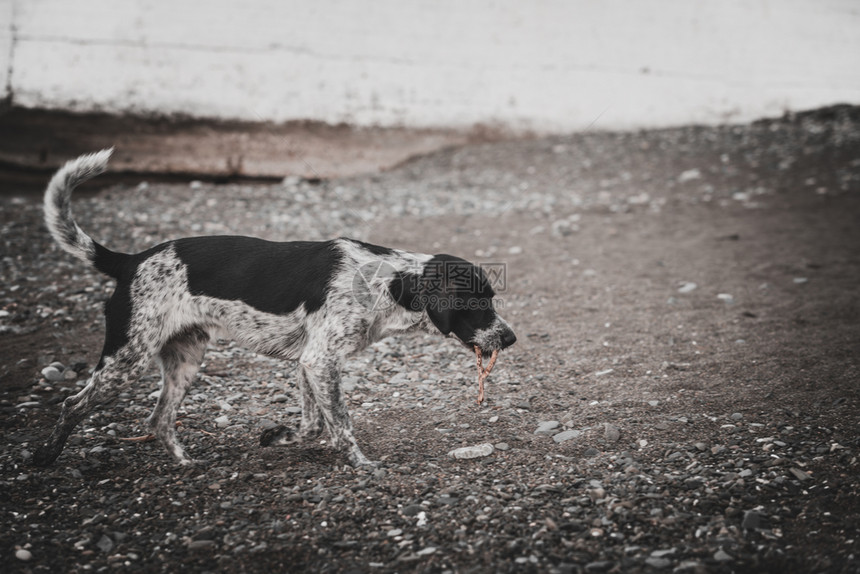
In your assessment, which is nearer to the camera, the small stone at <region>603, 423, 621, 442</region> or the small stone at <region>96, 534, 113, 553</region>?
the small stone at <region>96, 534, 113, 553</region>

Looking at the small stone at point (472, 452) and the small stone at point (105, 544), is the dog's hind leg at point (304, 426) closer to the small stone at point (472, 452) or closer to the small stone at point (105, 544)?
the small stone at point (472, 452)

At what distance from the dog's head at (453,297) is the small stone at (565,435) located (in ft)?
2.13

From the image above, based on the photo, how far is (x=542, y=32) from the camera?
1131 cm

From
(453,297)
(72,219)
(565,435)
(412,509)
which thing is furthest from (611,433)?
(72,219)

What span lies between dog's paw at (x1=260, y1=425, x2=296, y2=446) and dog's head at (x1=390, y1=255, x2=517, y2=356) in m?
1.05

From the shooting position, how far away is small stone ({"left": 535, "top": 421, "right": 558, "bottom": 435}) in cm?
394

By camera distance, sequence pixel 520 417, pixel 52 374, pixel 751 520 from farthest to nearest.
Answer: pixel 52 374
pixel 520 417
pixel 751 520

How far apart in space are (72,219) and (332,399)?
181cm

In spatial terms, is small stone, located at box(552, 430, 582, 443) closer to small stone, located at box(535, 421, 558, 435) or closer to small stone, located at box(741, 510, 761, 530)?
small stone, located at box(535, 421, 558, 435)

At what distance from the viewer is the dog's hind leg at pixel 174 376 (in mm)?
3705

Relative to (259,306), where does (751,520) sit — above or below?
below

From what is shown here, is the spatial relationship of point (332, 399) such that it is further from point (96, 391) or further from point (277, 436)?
point (96, 391)

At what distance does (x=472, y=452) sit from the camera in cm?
367

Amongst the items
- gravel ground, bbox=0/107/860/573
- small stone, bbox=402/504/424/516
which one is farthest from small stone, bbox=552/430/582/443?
small stone, bbox=402/504/424/516
